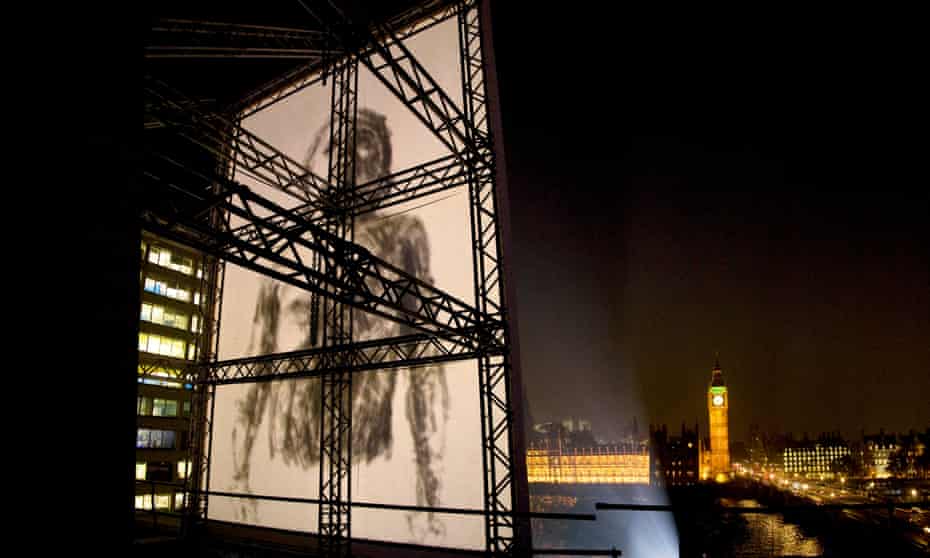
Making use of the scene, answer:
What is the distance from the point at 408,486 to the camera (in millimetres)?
10297

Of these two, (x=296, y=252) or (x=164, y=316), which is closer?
(x=296, y=252)

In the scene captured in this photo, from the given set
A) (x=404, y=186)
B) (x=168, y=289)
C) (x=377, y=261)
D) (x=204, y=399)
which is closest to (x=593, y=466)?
(x=168, y=289)

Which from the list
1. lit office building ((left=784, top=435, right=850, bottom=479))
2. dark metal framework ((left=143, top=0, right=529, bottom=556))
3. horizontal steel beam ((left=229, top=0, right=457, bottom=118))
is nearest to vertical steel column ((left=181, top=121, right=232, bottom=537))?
dark metal framework ((left=143, top=0, right=529, bottom=556))

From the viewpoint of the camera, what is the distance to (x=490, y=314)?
10031mm

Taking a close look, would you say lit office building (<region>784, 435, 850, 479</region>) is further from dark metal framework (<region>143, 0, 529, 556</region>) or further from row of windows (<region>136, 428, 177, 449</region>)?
dark metal framework (<region>143, 0, 529, 556</region>)

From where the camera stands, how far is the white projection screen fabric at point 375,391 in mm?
10117

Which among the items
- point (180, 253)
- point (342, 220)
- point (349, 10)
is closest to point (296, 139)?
point (342, 220)

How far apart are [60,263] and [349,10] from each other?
7421 millimetres

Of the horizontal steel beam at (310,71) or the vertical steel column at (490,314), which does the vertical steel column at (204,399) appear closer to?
the horizontal steel beam at (310,71)

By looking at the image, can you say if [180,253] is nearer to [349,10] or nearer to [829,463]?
[349,10]

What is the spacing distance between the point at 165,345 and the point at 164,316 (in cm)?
182

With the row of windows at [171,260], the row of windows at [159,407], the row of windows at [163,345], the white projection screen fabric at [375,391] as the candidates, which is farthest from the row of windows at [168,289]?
the white projection screen fabric at [375,391]

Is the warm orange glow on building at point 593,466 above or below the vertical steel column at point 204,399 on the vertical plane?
below

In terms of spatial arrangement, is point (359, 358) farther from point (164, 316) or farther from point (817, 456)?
point (817, 456)
